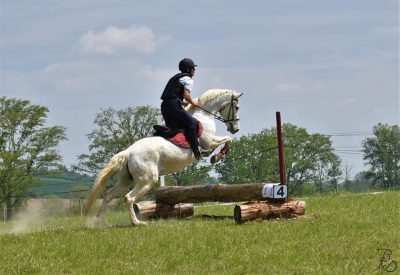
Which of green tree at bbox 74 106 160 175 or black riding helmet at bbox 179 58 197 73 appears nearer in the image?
black riding helmet at bbox 179 58 197 73

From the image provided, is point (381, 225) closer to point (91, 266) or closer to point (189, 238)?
point (189, 238)

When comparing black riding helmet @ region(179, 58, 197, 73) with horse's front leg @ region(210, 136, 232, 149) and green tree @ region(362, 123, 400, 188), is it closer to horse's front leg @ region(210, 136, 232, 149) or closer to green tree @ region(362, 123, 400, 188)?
horse's front leg @ region(210, 136, 232, 149)

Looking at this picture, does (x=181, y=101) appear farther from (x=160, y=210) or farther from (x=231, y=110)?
(x=160, y=210)

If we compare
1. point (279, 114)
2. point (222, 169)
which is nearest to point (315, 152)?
point (222, 169)

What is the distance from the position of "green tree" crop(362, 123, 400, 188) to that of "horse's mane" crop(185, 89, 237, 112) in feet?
233

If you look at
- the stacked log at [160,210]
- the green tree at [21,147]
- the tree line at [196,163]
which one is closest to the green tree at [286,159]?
the tree line at [196,163]

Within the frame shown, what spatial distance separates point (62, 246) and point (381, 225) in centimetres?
508

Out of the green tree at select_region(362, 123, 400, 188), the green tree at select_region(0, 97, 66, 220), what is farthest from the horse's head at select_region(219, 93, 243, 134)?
the green tree at select_region(362, 123, 400, 188)

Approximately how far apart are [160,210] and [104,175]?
2.11 meters

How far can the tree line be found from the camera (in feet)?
152

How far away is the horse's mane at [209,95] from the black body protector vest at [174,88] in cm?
67

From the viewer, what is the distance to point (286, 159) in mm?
71875

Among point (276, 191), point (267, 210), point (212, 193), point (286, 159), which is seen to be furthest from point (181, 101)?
point (286, 159)

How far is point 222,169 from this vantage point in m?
72.8
